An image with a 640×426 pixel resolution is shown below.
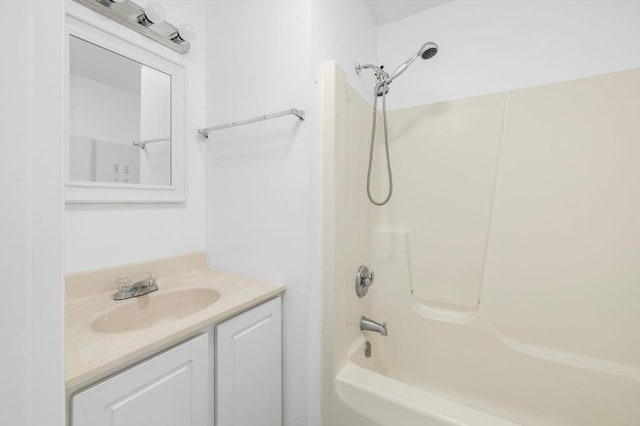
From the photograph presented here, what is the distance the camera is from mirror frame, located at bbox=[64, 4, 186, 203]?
3.26ft

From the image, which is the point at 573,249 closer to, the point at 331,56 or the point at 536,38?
the point at 536,38

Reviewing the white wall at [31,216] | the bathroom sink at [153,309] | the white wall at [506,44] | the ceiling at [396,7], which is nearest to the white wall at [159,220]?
the bathroom sink at [153,309]

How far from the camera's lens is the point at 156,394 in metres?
0.71

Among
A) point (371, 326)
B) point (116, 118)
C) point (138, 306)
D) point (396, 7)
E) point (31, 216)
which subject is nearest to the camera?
point (31, 216)

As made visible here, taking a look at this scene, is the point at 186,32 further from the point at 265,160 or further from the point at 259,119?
the point at 265,160

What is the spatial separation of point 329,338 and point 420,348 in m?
0.66

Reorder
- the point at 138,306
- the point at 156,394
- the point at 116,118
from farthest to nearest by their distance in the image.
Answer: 1. the point at 116,118
2. the point at 138,306
3. the point at 156,394

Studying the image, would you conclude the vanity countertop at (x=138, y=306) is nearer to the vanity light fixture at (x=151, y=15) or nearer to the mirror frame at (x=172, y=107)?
the mirror frame at (x=172, y=107)

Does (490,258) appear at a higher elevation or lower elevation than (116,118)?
lower

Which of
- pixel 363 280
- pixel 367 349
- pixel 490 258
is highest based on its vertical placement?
pixel 490 258

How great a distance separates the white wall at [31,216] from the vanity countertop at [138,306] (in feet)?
0.44

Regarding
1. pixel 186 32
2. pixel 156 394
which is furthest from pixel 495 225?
pixel 186 32

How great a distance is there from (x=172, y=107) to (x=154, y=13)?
0.38m

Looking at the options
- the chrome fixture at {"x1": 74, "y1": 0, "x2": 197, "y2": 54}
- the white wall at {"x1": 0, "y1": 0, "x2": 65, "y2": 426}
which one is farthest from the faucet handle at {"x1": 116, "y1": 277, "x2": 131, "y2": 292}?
the chrome fixture at {"x1": 74, "y1": 0, "x2": 197, "y2": 54}
